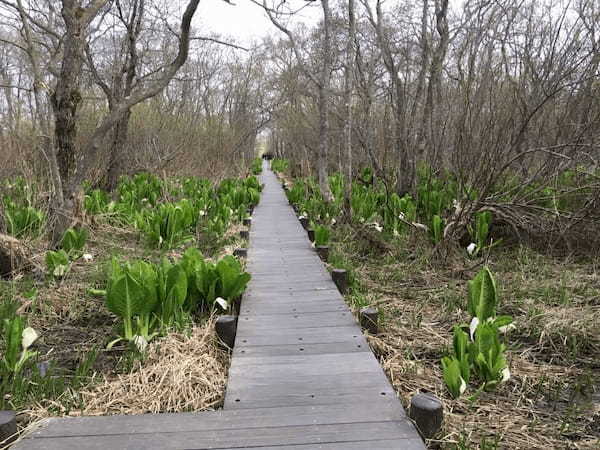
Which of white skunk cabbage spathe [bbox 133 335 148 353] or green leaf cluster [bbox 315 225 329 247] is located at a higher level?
green leaf cluster [bbox 315 225 329 247]

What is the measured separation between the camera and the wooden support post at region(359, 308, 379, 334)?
273 centimetres

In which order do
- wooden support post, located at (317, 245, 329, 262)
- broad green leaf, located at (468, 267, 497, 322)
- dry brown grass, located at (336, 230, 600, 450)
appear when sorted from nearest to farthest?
dry brown grass, located at (336, 230, 600, 450) → broad green leaf, located at (468, 267, 497, 322) → wooden support post, located at (317, 245, 329, 262)

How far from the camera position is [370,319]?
2.73m

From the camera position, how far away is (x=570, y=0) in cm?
328

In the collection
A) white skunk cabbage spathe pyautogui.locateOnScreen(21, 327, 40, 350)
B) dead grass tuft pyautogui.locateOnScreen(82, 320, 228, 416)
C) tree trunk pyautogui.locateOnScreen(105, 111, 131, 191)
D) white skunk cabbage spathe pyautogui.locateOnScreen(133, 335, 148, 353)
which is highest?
tree trunk pyautogui.locateOnScreen(105, 111, 131, 191)

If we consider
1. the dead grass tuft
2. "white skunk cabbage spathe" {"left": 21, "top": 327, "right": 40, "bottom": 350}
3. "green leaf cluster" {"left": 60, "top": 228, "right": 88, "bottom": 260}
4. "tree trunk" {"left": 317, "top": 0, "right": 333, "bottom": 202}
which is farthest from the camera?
"tree trunk" {"left": 317, "top": 0, "right": 333, "bottom": 202}

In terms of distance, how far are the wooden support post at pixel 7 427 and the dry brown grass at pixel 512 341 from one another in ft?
5.07

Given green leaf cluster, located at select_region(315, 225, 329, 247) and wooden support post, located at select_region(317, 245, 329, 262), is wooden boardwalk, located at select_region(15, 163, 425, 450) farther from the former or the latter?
green leaf cluster, located at select_region(315, 225, 329, 247)

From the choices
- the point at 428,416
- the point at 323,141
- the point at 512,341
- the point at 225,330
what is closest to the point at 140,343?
the point at 225,330

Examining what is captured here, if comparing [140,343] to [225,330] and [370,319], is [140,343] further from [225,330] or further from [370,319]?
[370,319]

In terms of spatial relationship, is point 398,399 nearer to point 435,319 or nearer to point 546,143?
point 435,319

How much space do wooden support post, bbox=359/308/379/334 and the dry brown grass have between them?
0.08 metres

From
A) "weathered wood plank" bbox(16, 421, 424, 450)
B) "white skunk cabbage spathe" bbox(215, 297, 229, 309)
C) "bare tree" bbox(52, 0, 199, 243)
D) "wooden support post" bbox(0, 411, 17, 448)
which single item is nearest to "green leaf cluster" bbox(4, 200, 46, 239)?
"bare tree" bbox(52, 0, 199, 243)

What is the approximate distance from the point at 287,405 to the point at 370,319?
97 cm
